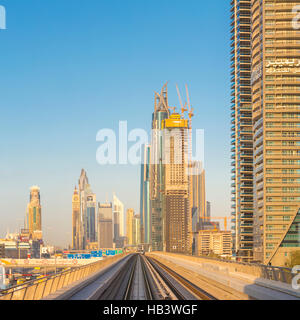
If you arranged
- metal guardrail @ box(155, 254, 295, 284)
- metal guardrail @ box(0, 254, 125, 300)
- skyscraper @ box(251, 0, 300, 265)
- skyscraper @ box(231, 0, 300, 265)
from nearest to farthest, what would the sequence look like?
metal guardrail @ box(0, 254, 125, 300) < metal guardrail @ box(155, 254, 295, 284) < skyscraper @ box(231, 0, 300, 265) < skyscraper @ box(251, 0, 300, 265)

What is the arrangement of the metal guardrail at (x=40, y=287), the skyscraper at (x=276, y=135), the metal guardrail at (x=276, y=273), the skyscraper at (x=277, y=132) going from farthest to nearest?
the skyscraper at (x=277, y=132) < the skyscraper at (x=276, y=135) < the metal guardrail at (x=276, y=273) < the metal guardrail at (x=40, y=287)

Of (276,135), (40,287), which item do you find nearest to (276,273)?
(40,287)

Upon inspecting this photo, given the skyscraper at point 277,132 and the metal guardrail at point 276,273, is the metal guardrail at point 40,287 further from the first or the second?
the skyscraper at point 277,132

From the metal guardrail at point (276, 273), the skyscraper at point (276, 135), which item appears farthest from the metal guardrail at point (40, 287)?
the skyscraper at point (276, 135)

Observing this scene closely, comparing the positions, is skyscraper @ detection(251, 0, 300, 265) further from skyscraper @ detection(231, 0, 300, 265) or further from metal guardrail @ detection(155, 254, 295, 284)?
metal guardrail @ detection(155, 254, 295, 284)

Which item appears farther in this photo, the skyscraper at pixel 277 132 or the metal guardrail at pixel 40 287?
the skyscraper at pixel 277 132

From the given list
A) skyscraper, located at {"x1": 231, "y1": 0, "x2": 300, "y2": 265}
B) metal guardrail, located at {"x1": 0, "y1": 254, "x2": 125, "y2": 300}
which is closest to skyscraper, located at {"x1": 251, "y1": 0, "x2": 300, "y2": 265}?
skyscraper, located at {"x1": 231, "y1": 0, "x2": 300, "y2": 265}

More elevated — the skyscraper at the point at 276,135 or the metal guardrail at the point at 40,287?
the skyscraper at the point at 276,135

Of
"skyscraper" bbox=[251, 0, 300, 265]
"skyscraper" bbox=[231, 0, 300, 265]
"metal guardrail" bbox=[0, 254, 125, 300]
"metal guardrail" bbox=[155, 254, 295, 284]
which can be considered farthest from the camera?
"skyscraper" bbox=[251, 0, 300, 265]

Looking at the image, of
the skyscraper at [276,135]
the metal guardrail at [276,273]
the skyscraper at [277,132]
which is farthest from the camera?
the skyscraper at [277,132]

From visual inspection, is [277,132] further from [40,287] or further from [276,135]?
[40,287]

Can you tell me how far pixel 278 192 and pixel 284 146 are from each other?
14.7 meters

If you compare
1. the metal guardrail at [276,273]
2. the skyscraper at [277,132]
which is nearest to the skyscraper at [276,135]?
the skyscraper at [277,132]
